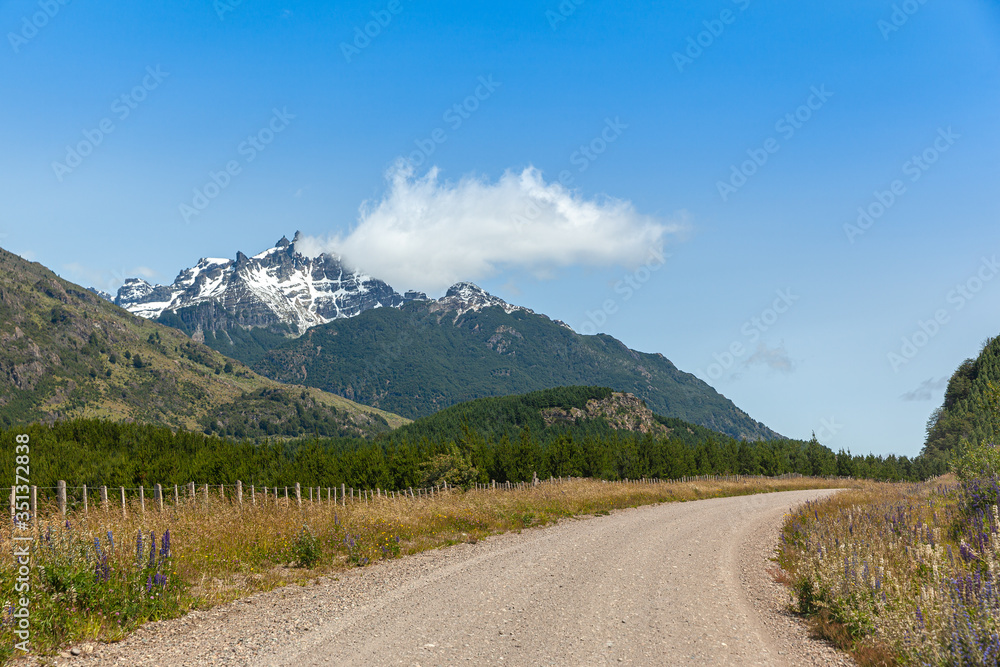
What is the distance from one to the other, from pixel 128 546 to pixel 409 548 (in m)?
7.81

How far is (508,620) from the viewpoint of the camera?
9.24m

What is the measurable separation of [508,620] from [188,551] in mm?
7264

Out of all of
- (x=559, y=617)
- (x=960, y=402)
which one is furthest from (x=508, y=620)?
(x=960, y=402)

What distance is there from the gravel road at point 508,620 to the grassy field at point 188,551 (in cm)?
62

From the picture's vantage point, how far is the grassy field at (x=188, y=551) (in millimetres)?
8617

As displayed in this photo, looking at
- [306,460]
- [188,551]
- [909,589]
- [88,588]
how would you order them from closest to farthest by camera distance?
1. [88,588]
2. [909,589]
3. [188,551]
4. [306,460]

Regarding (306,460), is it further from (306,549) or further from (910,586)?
(910,586)

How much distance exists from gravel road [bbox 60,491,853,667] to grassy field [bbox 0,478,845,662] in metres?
0.62

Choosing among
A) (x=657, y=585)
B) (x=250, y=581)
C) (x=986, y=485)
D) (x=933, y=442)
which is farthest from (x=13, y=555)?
(x=933, y=442)

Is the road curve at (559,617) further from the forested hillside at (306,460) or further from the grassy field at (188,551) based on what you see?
the forested hillside at (306,460)

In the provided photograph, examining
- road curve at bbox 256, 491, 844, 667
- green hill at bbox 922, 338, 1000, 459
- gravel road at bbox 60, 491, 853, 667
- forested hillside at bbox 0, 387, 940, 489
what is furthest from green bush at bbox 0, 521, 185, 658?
green hill at bbox 922, 338, 1000, 459

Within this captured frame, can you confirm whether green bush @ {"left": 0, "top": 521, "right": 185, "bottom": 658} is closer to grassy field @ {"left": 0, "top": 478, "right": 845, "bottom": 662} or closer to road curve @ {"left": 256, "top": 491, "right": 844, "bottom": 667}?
grassy field @ {"left": 0, "top": 478, "right": 845, "bottom": 662}

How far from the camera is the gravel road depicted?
7.67m

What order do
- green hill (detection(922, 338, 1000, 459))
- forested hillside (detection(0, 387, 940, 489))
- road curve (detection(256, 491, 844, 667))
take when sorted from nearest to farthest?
1. road curve (detection(256, 491, 844, 667))
2. forested hillside (detection(0, 387, 940, 489))
3. green hill (detection(922, 338, 1000, 459))
